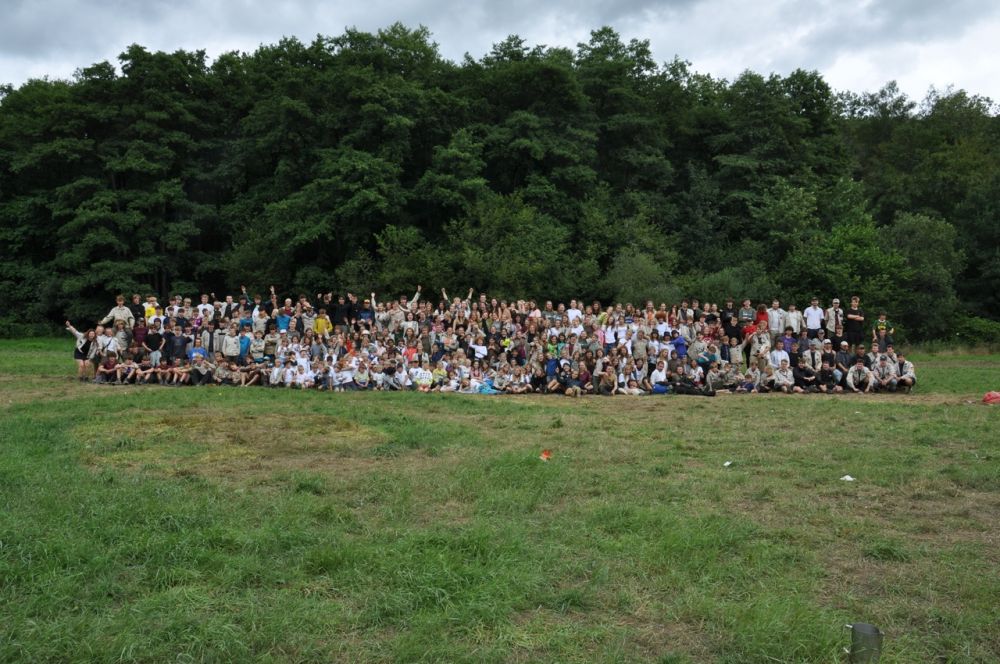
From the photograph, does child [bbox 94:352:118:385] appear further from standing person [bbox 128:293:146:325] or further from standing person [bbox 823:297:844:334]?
standing person [bbox 823:297:844:334]

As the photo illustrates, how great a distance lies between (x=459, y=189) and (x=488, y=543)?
30.0 meters

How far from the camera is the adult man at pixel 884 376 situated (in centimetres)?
1814

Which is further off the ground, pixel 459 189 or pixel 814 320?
pixel 459 189

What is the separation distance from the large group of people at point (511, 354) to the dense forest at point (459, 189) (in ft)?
36.8

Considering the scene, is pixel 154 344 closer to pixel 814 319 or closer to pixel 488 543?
pixel 488 543

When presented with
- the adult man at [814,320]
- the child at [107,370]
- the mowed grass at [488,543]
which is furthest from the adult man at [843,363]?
the child at [107,370]

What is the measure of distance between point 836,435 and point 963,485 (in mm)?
3073

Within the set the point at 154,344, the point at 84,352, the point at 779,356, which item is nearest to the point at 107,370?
the point at 84,352

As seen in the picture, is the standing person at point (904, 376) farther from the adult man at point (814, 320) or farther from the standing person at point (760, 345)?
the standing person at point (760, 345)

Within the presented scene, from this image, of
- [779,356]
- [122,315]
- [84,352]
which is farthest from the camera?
[122,315]

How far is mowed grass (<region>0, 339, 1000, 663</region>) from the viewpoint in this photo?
463 centimetres

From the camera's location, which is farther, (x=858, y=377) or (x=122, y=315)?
(x=122, y=315)

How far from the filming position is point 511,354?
19.0 m

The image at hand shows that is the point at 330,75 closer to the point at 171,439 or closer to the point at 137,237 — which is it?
the point at 137,237
